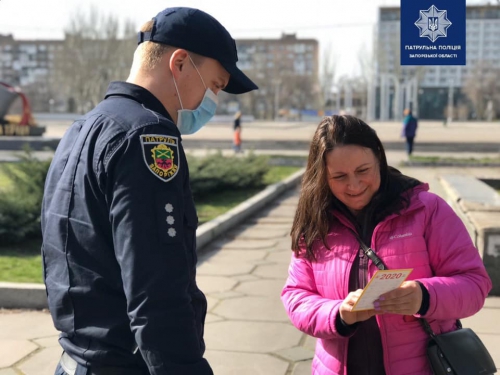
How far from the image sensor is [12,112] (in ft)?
108

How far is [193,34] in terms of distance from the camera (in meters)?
1.83

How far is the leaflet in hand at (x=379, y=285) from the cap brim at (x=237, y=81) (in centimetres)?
67

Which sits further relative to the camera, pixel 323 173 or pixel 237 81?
pixel 323 173

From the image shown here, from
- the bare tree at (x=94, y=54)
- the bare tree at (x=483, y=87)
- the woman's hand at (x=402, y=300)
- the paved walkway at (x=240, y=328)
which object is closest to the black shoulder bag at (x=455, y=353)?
the woman's hand at (x=402, y=300)

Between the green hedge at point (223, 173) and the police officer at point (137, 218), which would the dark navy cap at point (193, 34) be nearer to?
the police officer at point (137, 218)

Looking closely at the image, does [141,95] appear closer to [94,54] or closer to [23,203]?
[23,203]

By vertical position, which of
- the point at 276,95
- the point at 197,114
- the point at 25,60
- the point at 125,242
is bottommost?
the point at 125,242

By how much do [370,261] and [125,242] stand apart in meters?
1.00

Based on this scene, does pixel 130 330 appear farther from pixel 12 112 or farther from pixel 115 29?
pixel 115 29

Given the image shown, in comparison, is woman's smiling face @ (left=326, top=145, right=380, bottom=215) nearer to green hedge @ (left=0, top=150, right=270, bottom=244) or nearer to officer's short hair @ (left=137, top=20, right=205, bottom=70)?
officer's short hair @ (left=137, top=20, right=205, bottom=70)

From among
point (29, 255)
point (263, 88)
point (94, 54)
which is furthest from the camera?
point (263, 88)

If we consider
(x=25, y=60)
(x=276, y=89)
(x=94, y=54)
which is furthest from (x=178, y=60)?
(x=25, y=60)

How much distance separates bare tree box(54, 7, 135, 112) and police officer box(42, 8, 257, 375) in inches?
2811

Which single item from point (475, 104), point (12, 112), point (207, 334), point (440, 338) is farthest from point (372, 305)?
point (475, 104)
